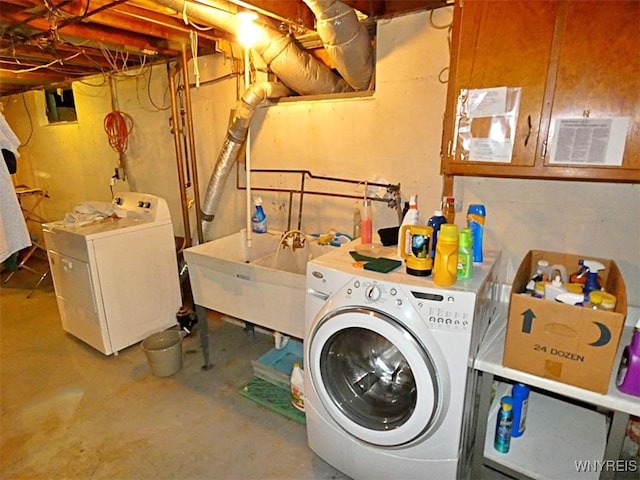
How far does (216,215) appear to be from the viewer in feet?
10.0

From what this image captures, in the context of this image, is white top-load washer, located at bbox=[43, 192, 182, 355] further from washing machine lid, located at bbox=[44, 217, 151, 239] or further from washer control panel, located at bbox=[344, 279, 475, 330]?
washer control panel, located at bbox=[344, 279, 475, 330]

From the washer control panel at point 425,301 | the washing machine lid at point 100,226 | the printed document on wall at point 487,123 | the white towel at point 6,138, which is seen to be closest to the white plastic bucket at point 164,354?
the washing machine lid at point 100,226

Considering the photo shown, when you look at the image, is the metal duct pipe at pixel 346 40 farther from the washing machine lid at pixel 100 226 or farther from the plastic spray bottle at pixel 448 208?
the washing machine lid at pixel 100 226

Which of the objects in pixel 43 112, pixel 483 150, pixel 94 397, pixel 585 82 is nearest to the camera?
pixel 585 82

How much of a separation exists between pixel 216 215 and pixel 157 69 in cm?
131

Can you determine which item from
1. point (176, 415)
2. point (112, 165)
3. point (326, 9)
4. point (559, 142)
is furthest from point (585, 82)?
point (112, 165)

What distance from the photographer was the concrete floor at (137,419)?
5.85ft

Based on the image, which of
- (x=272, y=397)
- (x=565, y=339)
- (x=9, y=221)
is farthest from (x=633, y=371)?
(x=9, y=221)

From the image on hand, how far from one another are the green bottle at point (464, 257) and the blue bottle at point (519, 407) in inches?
21.7

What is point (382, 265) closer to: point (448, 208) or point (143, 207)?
point (448, 208)

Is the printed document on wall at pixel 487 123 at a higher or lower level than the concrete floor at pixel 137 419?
higher

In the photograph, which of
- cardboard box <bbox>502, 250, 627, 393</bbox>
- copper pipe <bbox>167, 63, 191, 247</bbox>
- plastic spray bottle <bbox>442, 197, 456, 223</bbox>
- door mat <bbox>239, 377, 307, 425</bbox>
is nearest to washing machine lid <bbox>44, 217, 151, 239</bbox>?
copper pipe <bbox>167, 63, 191, 247</bbox>

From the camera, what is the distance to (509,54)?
139cm

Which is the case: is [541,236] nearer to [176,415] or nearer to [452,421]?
[452,421]
